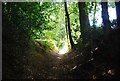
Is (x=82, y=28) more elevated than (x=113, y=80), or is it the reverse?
(x=82, y=28)

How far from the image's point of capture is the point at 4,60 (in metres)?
9.41

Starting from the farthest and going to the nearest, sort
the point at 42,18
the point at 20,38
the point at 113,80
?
the point at 42,18 < the point at 20,38 < the point at 113,80

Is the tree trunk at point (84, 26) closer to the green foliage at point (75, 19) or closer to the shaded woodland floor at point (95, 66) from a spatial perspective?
the shaded woodland floor at point (95, 66)

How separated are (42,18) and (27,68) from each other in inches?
98.1

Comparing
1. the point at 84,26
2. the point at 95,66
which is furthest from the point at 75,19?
the point at 95,66

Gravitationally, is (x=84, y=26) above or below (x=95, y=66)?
above

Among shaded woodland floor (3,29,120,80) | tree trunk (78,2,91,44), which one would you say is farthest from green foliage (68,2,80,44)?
shaded woodland floor (3,29,120,80)

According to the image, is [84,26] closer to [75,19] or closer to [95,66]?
[95,66]

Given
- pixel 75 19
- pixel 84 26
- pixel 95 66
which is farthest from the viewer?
pixel 75 19

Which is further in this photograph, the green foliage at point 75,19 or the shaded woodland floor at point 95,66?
the green foliage at point 75,19

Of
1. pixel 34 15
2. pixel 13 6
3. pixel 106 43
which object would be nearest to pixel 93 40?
pixel 106 43

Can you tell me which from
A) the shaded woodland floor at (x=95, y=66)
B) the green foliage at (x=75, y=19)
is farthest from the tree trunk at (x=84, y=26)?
the green foliage at (x=75, y=19)

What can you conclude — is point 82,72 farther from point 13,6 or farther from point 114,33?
point 13,6

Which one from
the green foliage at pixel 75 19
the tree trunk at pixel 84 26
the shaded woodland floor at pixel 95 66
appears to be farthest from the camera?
the green foliage at pixel 75 19
